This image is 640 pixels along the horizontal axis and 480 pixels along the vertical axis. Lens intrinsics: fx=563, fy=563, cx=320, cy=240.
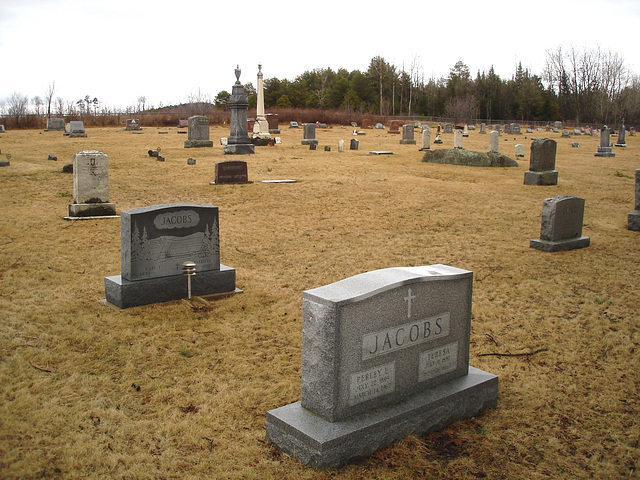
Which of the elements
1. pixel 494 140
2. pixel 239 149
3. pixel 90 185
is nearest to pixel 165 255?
pixel 90 185

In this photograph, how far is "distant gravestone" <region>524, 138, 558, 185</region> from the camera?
1705 cm

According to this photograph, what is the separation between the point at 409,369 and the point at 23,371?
10.8ft

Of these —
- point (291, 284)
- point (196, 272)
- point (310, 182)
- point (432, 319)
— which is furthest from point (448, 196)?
point (432, 319)

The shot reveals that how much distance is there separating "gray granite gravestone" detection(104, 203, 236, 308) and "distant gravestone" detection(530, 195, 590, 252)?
541cm

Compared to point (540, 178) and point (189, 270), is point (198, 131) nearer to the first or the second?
point (540, 178)

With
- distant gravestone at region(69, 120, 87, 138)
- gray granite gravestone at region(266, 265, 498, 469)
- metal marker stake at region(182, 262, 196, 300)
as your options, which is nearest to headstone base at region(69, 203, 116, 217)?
metal marker stake at region(182, 262, 196, 300)

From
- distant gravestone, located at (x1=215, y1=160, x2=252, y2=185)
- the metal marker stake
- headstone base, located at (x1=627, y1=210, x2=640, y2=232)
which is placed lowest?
the metal marker stake

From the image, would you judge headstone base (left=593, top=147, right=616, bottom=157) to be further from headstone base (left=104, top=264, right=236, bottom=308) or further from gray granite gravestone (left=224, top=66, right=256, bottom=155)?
headstone base (left=104, top=264, right=236, bottom=308)

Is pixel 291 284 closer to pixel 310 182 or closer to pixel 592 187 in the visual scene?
pixel 310 182

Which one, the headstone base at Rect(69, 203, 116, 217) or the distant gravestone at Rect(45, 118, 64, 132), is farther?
the distant gravestone at Rect(45, 118, 64, 132)

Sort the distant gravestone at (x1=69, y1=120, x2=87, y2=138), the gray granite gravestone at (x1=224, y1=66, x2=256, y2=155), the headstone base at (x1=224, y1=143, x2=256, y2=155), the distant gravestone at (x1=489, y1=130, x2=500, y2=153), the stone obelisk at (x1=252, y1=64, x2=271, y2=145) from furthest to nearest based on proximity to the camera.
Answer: the distant gravestone at (x1=69, y1=120, x2=87, y2=138) → the stone obelisk at (x1=252, y1=64, x2=271, y2=145) → the headstone base at (x1=224, y1=143, x2=256, y2=155) → the gray granite gravestone at (x1=224, y1=66, x2=256, y2=155) → the distant gravestone at (x1=489, y1=130, x2=500, y2=153)

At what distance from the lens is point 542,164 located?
17.2 meters

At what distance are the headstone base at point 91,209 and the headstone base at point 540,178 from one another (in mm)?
12040

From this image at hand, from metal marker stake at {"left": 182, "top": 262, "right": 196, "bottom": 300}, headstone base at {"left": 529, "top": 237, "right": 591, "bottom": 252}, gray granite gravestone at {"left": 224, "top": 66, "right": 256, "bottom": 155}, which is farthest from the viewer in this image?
gray granite gravestone at {"left": 224, "top": 66, "right": 256, "bottom": 155}
